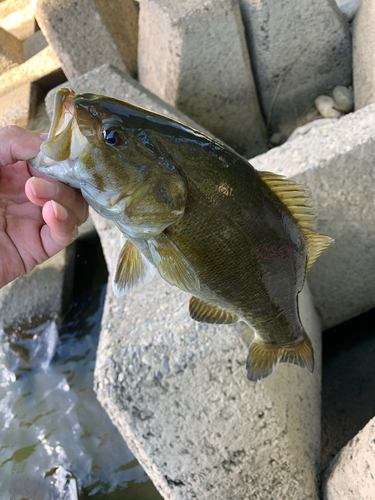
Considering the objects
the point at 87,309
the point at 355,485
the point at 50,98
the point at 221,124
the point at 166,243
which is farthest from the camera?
the point at 87,309

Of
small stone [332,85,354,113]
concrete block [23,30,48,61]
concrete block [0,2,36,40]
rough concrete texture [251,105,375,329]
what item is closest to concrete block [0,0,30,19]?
concrete block [0,2,36,40]

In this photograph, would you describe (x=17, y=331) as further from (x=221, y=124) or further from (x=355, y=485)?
(x=355, y=485)

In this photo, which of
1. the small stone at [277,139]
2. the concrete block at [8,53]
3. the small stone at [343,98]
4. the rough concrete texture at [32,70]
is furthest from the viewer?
the concrete block at [8,53]

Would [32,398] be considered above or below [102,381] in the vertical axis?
below

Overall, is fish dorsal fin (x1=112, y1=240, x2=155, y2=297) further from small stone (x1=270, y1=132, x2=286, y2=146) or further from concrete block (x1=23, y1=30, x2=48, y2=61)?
concrete block (x1=23, y1=30, x2=48, y2=61)

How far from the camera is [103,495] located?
256 cm

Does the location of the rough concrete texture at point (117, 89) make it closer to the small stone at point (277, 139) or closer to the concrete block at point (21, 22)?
the small stone at point (277, 139)

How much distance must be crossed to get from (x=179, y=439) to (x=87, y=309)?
237cm

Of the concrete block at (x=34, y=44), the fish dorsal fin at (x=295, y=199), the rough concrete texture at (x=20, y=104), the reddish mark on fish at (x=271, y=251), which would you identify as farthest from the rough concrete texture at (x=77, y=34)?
the reddish mark on fish at (x=271, y=251)

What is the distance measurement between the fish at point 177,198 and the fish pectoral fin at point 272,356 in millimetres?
302

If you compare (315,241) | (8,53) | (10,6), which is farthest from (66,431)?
(10,6)

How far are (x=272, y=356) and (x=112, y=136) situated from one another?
37.1 inches

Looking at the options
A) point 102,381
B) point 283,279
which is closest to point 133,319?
point 102,381

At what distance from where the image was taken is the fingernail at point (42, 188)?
114 centimetres
